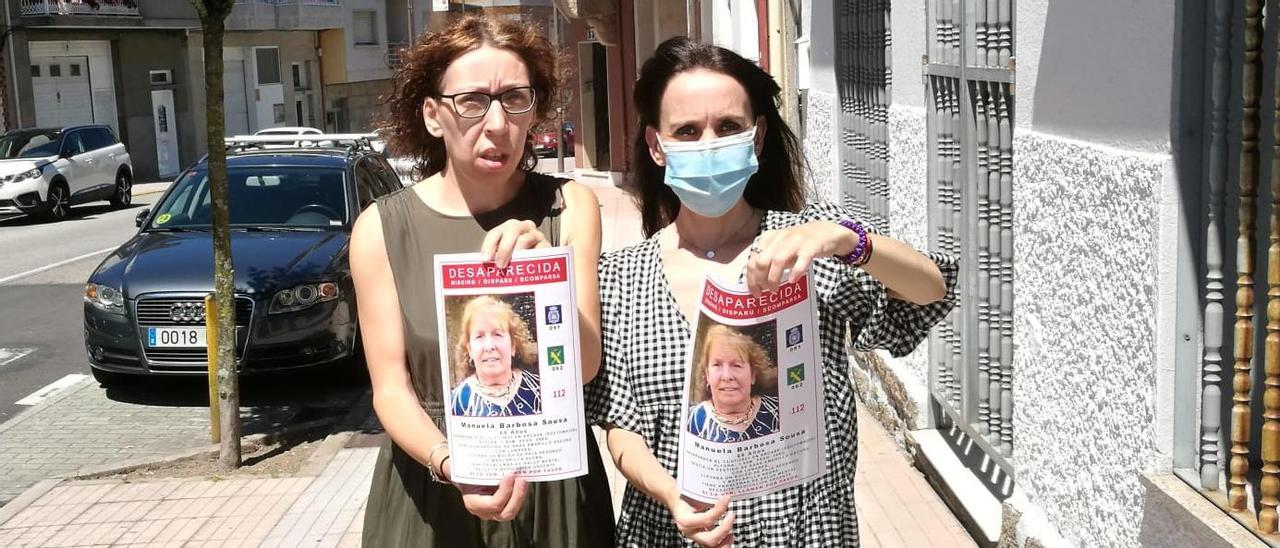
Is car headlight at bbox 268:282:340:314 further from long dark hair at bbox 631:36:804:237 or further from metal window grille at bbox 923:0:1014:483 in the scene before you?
long dark hair at bbox 631:36:804:237

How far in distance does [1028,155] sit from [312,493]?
13.3 ft

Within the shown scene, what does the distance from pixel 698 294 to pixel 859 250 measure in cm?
29

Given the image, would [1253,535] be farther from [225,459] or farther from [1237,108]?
[225,459]

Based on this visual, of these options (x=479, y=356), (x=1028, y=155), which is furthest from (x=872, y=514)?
(x=479, y=356)

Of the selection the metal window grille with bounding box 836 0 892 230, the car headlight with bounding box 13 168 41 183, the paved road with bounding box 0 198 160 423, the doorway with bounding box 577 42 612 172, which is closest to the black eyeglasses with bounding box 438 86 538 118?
the metal window grille with bounding box 836 0 892 230

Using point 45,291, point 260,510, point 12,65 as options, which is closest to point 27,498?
point 260,510

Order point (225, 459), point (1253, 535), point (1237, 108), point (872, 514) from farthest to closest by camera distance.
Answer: point (225, 459)
point (872, 514)
point (1237, 108)
point (1253, 535)

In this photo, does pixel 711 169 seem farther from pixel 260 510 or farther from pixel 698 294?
pixel 260 510

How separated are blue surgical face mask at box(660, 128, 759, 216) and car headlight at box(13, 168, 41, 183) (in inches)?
948

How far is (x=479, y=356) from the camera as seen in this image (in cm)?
244

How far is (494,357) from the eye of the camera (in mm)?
2430

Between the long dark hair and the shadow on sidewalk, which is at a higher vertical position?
the long dark hair

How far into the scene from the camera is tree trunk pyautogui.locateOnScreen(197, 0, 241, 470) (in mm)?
7766

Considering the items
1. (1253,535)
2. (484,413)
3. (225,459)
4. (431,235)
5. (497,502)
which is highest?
(431,235)
